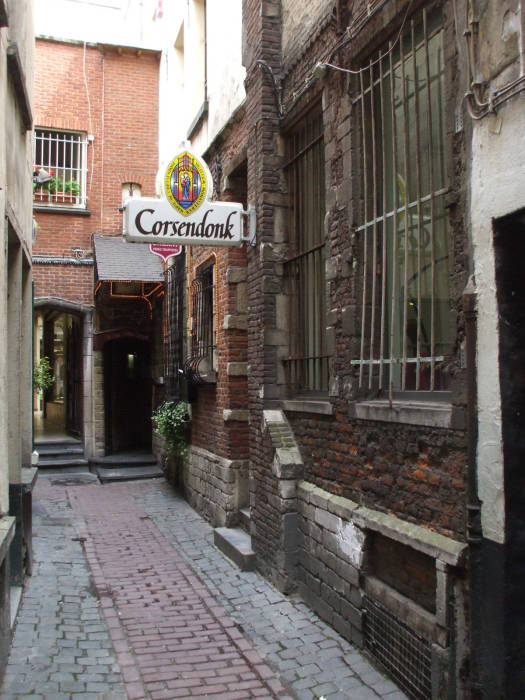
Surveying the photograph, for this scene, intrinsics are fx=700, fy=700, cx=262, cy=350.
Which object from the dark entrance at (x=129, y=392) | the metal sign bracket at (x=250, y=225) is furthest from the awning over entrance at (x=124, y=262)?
the metal sign bracket at (x=250, y=225)

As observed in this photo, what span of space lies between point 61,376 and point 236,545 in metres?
15.6

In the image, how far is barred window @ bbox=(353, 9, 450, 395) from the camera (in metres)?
4.37

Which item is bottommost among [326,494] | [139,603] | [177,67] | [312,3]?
[139,603]

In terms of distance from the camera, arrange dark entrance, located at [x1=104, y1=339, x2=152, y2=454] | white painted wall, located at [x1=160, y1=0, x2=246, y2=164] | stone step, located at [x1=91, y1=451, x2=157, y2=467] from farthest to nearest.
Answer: dark entrance, located at [x1=104, y1=339, x2=152, y2=454] < stone step, located at [x1=91, y1=451, x2=157, y2=467] < white painted wall, located at [x1=160, y1=0, x2=246, y2=164]

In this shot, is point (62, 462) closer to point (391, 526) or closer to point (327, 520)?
point (327, 520)

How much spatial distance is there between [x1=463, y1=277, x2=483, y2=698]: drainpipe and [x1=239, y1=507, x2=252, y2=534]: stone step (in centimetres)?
453

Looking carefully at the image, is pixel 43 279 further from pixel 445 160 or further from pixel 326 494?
pixel 445 160

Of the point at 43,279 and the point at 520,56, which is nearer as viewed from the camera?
the point at 520,56

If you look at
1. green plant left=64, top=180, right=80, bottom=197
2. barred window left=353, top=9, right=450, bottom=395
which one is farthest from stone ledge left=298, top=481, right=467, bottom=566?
green plant left=64, top=180, right=80, bottom=197

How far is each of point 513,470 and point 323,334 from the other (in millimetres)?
2922

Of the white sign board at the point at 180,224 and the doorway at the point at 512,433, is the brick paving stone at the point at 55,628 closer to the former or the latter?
the doorway at the point at 512,433

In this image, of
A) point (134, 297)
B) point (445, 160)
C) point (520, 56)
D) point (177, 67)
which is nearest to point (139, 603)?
point (445, 160)

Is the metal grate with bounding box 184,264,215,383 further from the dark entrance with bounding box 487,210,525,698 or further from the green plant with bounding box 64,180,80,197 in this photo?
the dark entrance with bounding box 487,210,525,698

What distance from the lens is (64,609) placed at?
6.07 m
